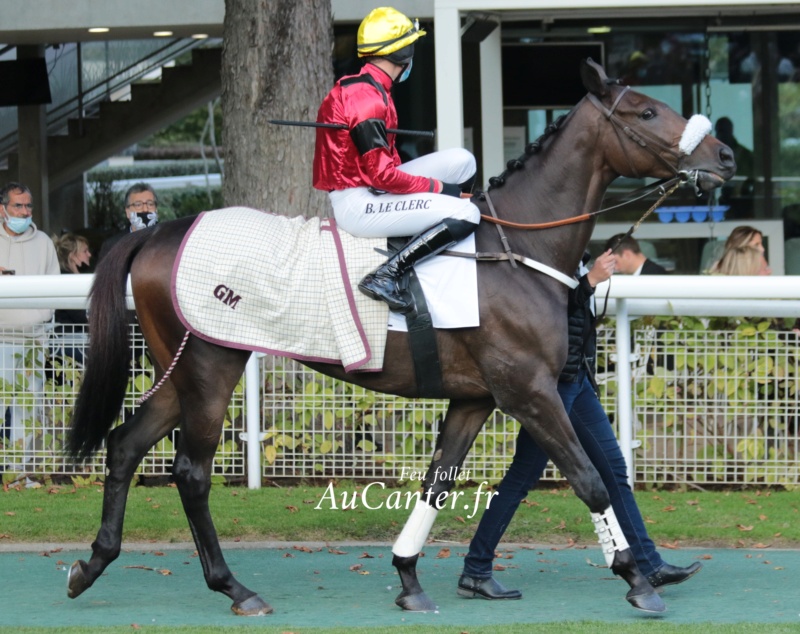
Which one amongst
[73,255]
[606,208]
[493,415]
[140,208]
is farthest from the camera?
[73,255]

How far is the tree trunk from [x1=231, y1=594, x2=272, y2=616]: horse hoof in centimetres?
346

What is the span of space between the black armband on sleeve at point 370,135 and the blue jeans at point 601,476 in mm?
1282

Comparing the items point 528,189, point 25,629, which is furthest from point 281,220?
point 25,629

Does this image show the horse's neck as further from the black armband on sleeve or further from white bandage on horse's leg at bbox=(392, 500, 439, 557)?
white bandage on horse's leg at bbox=(392, 500, 439, 557)

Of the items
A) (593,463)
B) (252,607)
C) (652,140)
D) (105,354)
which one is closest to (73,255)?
(105,354)

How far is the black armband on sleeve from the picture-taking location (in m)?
4.75

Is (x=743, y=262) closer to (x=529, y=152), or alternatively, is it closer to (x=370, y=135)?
(x=529, y=152)

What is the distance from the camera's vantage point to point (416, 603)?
493cm

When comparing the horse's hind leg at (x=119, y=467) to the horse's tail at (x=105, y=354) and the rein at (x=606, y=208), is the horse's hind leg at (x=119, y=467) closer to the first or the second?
the horse's tail at (x=105, y=354)

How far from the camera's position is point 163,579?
18.0 feet

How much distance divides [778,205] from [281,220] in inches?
324

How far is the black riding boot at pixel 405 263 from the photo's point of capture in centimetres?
484

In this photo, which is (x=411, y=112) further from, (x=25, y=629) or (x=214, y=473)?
(x=25, y=629)

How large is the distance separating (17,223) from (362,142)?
4.11 metres
